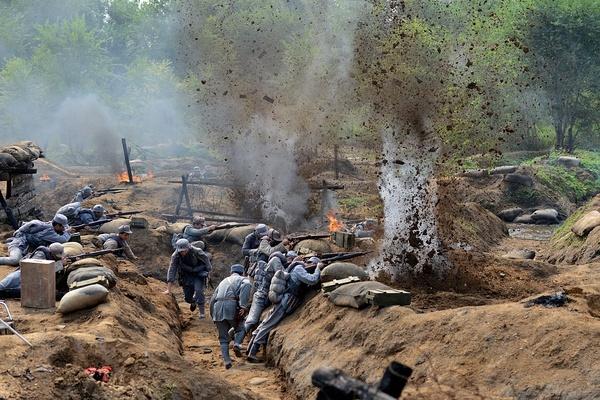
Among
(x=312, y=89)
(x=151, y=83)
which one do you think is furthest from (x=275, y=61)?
(x=151, y=83)

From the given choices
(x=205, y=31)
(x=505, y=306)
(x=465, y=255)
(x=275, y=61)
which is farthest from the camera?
(x=205, y=31)

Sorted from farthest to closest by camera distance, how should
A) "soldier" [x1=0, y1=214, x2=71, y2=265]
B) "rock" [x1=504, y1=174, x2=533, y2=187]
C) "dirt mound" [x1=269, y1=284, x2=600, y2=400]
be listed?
"rock" [x1=504, y1=174, x2=533, y2=187]
"soldier" [x1=0, y1=214, x2=71, y2=265]
"dirt mound" [x1=269, y1=284, x2=600, y2=400]

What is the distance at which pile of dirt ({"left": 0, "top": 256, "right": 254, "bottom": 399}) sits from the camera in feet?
23.9

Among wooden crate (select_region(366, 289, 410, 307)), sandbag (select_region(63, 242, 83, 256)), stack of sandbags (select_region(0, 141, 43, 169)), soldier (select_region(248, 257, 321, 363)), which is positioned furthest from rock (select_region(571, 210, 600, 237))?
stack of sandbags (select_region(0, 141, 43, 169))

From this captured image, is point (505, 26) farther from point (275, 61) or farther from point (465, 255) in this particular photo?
point (465, 255)

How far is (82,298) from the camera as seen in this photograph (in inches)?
393

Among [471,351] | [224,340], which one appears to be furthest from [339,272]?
[471,351]

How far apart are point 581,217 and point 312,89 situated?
10.8 metres

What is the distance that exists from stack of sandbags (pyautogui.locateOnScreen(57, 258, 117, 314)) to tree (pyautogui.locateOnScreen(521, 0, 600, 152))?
25.9m

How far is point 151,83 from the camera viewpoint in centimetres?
5125

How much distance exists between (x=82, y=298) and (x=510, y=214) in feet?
62.9

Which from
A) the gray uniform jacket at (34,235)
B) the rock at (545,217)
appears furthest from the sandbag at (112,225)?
the rock at (545,217)

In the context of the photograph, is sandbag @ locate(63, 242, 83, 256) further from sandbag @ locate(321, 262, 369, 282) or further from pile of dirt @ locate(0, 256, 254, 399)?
sandbag @ locate(321, 262, 369, 282)

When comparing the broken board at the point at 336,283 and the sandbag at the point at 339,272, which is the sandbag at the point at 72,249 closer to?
the sandbag at the point at 339,272
